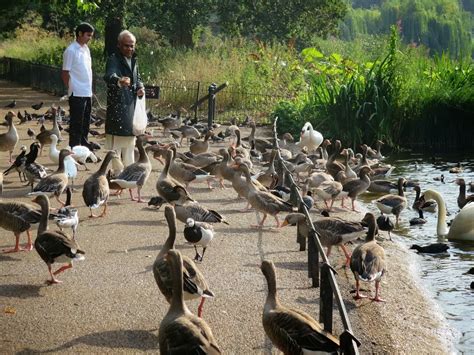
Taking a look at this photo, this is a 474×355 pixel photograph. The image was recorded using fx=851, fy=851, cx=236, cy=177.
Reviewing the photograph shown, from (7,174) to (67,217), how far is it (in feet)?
19.5

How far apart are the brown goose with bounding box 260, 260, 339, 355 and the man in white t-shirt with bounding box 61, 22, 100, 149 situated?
9.48 m

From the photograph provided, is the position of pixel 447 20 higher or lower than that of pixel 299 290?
higher

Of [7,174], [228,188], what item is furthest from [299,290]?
[7,174]

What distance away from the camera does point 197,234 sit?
34.9ft

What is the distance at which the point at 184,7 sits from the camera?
138 ft

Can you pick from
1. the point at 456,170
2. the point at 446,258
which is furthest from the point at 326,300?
the point at 456,170

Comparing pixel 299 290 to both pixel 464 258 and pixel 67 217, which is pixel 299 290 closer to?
pixel 67 217

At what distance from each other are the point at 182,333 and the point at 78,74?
10156 mm

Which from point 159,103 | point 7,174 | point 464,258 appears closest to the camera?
point 464,258

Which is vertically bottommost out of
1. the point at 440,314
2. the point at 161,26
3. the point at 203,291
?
the point at 440,314

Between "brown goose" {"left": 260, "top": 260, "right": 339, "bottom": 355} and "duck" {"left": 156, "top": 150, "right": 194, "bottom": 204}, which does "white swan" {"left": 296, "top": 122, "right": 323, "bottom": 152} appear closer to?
"duck" {"left": 156, "top": 150, "right": 194, "bottom": 204}

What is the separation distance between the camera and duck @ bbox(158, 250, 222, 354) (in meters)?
6.86

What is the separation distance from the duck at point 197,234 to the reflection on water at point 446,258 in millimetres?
3113

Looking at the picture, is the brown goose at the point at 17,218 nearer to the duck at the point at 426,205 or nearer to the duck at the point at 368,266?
the duck at the point at 368,266
